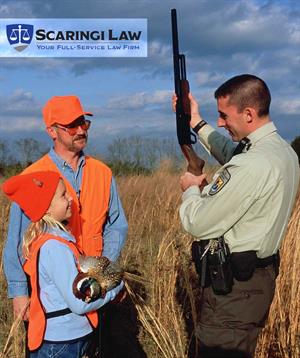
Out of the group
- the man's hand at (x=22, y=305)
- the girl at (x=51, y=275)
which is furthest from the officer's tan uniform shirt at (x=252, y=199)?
the man's hand at (x=22, y=305)

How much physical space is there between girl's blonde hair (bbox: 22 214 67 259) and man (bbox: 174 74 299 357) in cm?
67

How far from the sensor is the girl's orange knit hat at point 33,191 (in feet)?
10.6

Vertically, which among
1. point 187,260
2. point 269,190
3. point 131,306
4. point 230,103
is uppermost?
point 230,103

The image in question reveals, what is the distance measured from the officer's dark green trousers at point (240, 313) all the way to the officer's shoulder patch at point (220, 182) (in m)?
0.50

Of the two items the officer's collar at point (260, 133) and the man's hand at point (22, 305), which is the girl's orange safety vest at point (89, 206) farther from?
the officer's collar at point (260, 133)

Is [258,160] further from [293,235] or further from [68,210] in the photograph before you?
[293,235]

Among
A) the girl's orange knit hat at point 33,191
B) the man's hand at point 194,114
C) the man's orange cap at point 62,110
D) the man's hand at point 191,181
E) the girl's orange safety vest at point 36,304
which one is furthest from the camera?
the man's hand at point 194,114

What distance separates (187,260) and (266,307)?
2061 mm

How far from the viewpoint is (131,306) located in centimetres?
586

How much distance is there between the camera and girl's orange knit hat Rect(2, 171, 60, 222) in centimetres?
323

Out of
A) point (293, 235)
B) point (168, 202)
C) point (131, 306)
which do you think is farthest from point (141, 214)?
point (293, 235)

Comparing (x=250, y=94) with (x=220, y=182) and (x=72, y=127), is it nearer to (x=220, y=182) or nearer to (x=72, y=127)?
(x=220, y=182)

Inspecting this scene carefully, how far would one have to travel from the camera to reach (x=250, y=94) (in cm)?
315

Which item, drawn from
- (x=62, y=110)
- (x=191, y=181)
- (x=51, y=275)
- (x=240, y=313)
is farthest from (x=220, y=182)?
(x=62, y=110)
